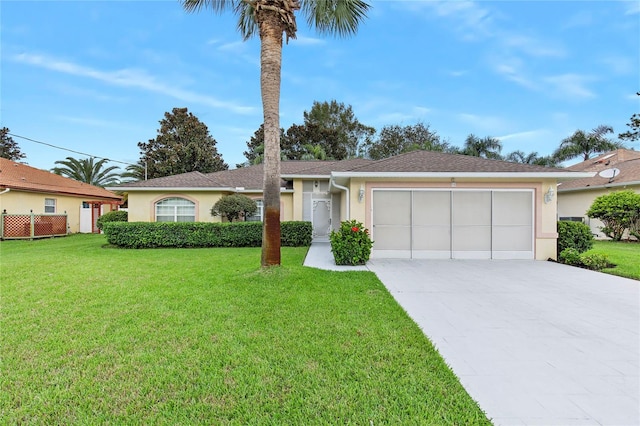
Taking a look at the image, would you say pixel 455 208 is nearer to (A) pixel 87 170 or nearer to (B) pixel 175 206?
(B) pixel 175 206

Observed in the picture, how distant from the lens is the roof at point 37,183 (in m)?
17.3

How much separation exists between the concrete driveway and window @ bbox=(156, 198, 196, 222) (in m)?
12.3

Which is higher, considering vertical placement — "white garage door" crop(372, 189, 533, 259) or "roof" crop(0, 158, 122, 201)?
"roof" crop(0, 158, 122, 201)

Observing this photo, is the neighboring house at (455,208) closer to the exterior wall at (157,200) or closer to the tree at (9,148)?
the exterior wall at (157,200)

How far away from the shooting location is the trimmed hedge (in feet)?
44.2

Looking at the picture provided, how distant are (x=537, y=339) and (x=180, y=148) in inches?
1295

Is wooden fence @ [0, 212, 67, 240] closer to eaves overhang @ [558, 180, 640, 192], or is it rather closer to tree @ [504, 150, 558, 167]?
eaves overhang @ [558, 180, 640, 192]

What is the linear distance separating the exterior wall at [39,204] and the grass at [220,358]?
15.5 m

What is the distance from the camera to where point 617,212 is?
49.1 feet

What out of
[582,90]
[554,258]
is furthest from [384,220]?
[582,90]

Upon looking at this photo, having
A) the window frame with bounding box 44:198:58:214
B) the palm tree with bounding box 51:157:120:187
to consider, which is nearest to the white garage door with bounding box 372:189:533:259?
the window frame with bounding box 44:198:58:214

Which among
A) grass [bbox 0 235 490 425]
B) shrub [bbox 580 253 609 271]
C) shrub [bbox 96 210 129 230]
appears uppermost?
shrub [bbox 96 210 129 230]

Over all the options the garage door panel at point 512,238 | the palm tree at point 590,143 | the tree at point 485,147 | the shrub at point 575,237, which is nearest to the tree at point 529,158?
the palm tree at point 590,143

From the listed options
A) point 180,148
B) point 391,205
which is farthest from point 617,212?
point 180,148
